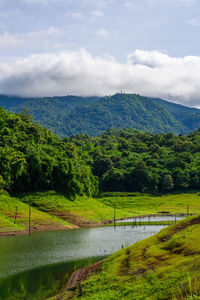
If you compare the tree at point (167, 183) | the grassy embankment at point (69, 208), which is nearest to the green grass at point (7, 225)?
the grassy embankment at point (69, 208)

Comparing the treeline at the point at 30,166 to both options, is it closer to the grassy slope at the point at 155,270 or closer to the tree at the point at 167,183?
the tree at the point at 167,183

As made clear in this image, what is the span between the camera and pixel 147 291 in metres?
29.1

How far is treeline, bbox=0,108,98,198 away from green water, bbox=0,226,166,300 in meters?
37.0

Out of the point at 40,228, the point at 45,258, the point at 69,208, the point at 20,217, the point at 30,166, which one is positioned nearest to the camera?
the point at 45,258

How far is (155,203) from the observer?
16912 cm

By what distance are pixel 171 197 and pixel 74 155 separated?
60.1 m

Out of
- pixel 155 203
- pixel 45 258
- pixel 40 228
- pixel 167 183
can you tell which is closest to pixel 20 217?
pixel 40 228

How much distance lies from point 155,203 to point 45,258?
116809 mm

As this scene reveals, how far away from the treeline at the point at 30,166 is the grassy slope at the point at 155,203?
19.9 metres

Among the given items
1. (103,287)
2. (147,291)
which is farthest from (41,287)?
(147,291)

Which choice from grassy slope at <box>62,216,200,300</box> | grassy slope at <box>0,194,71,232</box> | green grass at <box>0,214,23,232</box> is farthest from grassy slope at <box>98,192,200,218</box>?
grassy slope at <box>62,216,200,300</box>

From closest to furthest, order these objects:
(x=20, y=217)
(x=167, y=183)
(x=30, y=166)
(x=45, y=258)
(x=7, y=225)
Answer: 1. (x=45, y=258)
2. (x=7, y=225)
3. (x=20, y=217)
4. (x=30, y=166)
5. (x=167, y=183)

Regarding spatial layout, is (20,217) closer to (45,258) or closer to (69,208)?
(69,208)

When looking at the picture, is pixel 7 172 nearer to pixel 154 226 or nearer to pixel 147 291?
pixel 154 226
